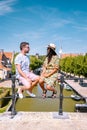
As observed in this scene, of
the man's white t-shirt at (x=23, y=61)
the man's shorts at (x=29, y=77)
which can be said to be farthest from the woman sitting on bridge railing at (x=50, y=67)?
the man's white t-shirt at (x=23, y=61)

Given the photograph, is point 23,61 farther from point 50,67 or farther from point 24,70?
point 50,67

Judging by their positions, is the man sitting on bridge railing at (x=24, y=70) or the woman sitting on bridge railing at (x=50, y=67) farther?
the woman sitting on bridge railing at (x=50, y=67)

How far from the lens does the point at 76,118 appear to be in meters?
8.33

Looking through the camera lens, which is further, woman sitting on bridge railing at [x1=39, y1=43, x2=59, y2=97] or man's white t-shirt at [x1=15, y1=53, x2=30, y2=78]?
woman sitting on bridge railing at [x1=39, y1=43, x2=59, y2=97]

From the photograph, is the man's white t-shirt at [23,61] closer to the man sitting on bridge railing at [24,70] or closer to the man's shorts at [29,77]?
the man sitting on bridge railing at [24,70]

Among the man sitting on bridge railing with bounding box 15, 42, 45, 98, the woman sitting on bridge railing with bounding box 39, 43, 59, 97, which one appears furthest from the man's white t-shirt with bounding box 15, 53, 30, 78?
the woman sitting on bridge railing with bounding box 39, 43, 59, 97

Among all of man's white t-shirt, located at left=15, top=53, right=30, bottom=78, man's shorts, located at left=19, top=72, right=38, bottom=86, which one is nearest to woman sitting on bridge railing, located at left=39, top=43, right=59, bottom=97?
man's shorts, located at left=19, top=72, right=38, bottom=86

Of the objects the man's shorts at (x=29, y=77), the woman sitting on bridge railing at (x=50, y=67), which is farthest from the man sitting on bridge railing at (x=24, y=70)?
the woman sitting on bridge railing at (x=50, y=67)

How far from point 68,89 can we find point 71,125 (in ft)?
132

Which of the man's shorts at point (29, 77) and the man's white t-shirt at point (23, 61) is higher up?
the man's white t-shirt at point (23, 61)

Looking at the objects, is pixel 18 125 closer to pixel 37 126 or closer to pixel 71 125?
pixel 37 126

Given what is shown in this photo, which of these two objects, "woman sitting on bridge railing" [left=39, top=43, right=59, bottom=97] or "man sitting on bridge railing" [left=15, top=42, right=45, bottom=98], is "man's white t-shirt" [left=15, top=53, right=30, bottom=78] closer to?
"man sitting on bridge railing" [left=15, top=42, right=45, bottom=98]

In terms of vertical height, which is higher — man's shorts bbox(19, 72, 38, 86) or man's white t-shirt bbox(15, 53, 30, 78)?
man's white t-shirt bbox(15, 53, 30, 78)

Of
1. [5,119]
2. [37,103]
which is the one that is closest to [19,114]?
[5,119]
